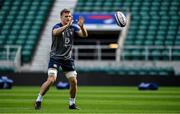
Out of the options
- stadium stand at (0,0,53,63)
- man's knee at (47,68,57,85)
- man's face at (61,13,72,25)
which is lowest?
man's knee at (47,68,57,85)

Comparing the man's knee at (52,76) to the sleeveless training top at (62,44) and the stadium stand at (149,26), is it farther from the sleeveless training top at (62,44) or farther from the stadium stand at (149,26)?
the stadium stand at (149,26)

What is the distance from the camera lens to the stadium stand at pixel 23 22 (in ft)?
118

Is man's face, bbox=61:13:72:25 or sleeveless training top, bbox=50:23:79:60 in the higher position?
man's face, bbox=61:13:72:25

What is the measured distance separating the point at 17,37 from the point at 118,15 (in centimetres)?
2039

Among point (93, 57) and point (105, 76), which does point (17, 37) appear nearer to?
point (93, 57)

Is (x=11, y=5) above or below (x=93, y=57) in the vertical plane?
above

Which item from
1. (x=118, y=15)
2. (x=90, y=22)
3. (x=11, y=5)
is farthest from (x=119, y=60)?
(x=118, y=15)

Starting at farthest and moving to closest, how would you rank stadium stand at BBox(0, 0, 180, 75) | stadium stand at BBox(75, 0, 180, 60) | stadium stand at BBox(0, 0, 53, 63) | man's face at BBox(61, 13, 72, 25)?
1. stadium stand at BBox(0, 0, 53, 63)
2. stadium stand at BBox(0, 0, 180, 75)
3. stadium stand at BBox(75, 0, 180, 60)
4. man's face at BBox(61, 13, 72, 25)

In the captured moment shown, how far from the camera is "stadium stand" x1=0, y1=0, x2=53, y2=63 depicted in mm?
36031

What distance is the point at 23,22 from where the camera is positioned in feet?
124

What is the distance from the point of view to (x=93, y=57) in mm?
36250

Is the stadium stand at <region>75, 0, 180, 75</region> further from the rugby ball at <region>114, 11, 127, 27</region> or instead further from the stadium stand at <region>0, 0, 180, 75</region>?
the rugby ball at <region>114, 11, 127, 27</region>

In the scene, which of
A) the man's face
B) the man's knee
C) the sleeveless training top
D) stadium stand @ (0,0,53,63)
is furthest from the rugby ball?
stadium stand @ (0,0,53,63)

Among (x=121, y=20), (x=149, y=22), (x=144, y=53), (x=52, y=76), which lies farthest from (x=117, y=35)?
(x=52, y=76)
